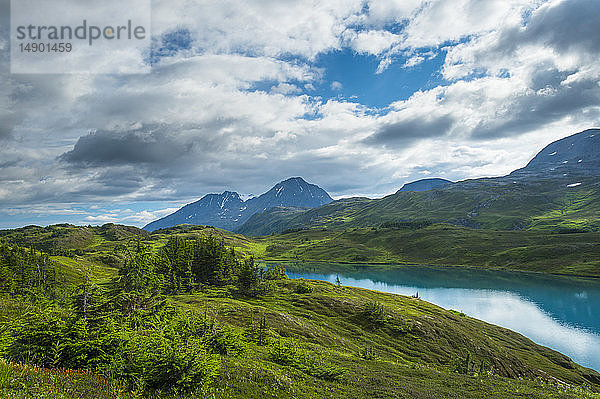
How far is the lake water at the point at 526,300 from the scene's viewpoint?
87.0 metres

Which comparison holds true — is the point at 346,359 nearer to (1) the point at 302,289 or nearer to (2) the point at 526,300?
(1) the point at 302,289

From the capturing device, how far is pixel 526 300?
12725cm

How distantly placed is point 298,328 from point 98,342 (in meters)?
38.3

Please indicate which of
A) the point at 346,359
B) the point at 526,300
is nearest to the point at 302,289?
the point at 346,359

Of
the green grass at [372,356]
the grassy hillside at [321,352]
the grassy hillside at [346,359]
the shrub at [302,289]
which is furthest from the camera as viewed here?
the shrub at [302,289]

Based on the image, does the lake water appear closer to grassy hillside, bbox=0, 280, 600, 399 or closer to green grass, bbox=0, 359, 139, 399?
grassy hillside, bbox=0, 280, 600, 399

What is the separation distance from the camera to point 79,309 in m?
21.0

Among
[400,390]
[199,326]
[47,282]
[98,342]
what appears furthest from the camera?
[47,282]

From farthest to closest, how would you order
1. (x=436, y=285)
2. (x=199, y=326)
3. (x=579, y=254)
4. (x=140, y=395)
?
(x=579, y=254)
(x=436, y=285)
(x=199, y=326)
(x=140, y=395)

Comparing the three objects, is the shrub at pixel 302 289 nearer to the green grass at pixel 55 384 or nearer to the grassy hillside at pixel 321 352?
the grassy hillside at pixel 321 352

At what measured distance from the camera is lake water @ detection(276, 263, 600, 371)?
87.0 metres

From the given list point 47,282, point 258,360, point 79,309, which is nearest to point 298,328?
point 258,360

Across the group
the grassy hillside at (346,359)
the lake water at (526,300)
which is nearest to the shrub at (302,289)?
the grassy hillside at (346,359)

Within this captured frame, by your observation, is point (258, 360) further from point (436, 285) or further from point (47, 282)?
point (436, 285)
